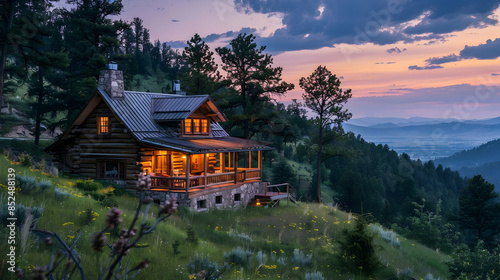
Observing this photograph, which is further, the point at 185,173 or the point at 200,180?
the point at 185,173

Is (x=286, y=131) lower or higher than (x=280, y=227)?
higher

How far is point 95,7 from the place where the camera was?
3725cm

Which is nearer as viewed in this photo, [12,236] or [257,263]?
[12,236]

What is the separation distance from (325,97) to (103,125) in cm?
2118

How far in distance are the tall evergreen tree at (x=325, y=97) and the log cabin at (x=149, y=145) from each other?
1143 centimetres

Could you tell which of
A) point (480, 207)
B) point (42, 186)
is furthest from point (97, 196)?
point (480, 207)

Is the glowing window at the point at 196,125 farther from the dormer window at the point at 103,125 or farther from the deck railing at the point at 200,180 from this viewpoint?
the dormer window at the point at 103,125

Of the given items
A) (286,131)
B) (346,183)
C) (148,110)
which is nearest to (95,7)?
(148,110)

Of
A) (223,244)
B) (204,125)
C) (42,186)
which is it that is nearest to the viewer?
(42,186)

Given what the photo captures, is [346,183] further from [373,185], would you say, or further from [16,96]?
[16,96]

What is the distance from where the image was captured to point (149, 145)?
81.5 ft

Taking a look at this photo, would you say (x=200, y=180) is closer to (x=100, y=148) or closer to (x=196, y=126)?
(x=196, y=126)

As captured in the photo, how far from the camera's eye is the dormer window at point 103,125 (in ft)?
88.0

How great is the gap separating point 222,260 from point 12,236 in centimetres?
577
